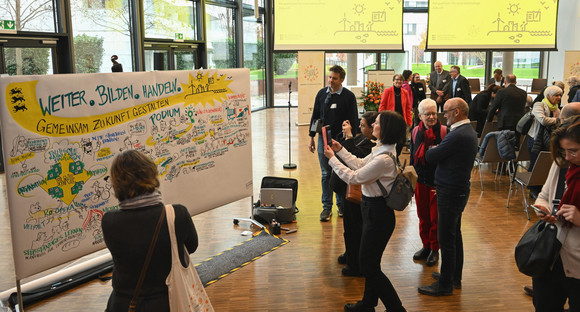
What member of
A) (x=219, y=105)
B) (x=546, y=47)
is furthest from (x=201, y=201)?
(x=546, y=47)

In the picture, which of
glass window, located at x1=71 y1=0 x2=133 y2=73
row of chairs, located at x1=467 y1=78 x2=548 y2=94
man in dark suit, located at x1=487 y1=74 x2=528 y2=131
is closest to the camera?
man in dark suit, located at x1=487 y1=74 x2=528 y2=131

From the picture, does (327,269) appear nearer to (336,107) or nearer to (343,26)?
(336,107)

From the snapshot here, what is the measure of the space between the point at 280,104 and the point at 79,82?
15033mm

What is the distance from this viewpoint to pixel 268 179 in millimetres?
6469

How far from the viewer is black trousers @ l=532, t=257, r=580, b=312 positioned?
2.58 m

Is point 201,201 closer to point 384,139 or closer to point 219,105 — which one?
point 219,105

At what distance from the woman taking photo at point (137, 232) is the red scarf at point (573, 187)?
1.86 meters

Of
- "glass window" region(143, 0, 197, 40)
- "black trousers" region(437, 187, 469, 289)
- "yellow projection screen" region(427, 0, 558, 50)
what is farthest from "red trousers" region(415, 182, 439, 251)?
"yellow projection screen" region(427, 0, 558, 50)

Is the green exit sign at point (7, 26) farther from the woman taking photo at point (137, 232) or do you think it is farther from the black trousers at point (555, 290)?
the black trousers at point (555, 290)

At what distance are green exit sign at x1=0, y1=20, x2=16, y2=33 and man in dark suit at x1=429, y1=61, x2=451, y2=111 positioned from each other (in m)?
8.00

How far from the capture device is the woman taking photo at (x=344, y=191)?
423cm

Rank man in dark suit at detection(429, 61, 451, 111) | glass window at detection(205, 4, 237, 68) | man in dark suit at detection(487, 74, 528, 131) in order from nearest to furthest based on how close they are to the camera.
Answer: man in dark suit at detection(487, 74, 528, 131)
man in dark suit at detection(429, 61, 451, 111)
glass window at detection(205, 4, 237, 68)

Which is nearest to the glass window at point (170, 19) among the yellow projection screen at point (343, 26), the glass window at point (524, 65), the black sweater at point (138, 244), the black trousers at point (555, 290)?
the yellow projection screen at point (343, 26)

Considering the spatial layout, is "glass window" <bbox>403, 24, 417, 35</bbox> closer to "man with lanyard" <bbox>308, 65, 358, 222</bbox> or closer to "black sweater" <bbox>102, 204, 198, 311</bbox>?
"man with lanyard" <bbox>308, 65, 358, 222</bbox>
